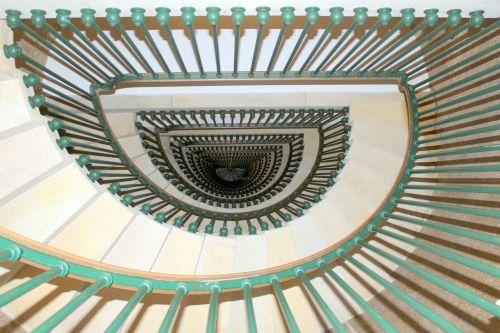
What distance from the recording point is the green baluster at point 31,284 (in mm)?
1181

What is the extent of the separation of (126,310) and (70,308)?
25 centimetres

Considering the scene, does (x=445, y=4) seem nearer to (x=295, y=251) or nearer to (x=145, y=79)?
(x=295, y=251)

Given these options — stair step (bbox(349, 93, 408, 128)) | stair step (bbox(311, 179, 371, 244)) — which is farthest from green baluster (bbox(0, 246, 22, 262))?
stair step (bbox(349, 93, 408, 128))

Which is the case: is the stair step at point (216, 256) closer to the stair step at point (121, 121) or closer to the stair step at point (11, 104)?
the stair step at point (11, 104)

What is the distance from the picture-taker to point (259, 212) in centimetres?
512

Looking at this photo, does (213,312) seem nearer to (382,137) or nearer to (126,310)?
(126,310)

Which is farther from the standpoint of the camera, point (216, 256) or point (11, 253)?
point (216, 256)

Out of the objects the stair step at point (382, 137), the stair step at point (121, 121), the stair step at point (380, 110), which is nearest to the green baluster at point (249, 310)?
the stair step at point (382, 137)

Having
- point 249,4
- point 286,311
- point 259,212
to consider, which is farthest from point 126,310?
point 259,212

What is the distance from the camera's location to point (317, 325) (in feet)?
11.4

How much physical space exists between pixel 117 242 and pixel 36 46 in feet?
8.15

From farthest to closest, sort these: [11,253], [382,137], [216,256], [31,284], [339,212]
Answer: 1. [382,137]
2. [339,212]
3. [216,256]
4. [11,253]
5. [31,284]

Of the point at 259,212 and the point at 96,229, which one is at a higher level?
the point at 96,229

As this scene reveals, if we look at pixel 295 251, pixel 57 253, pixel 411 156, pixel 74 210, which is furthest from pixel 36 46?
pixel 411 156
